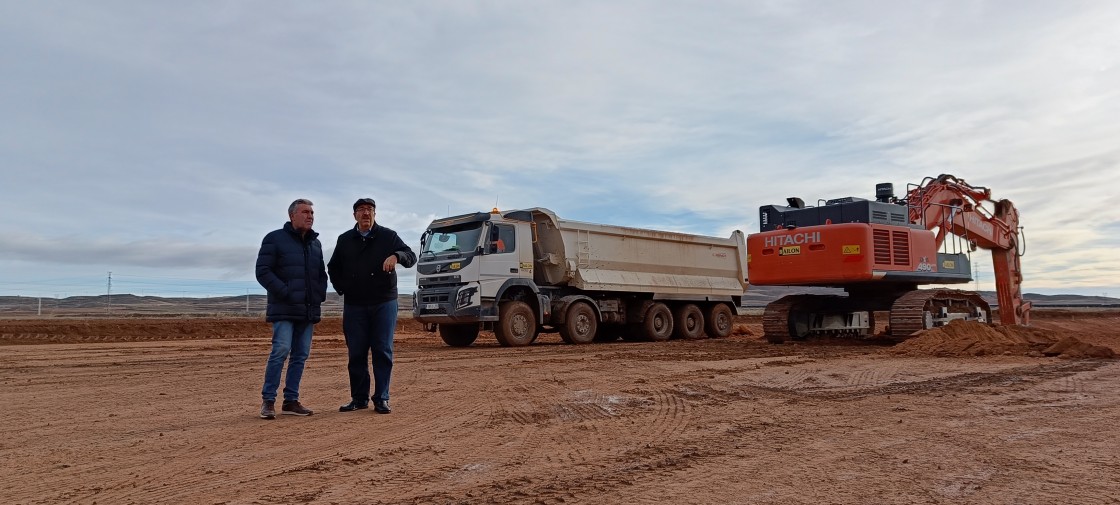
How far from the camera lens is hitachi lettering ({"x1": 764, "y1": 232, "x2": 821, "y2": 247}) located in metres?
15.8

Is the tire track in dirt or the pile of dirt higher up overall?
the pile of dirt

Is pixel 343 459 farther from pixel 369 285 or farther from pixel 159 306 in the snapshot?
pixel 159 306

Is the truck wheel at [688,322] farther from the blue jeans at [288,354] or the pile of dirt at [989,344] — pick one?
the blue jeans at [288,354]

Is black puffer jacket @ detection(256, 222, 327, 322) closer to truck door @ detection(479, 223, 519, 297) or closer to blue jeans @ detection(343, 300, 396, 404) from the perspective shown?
blue jeans @ detection(343, 300, 396, 404)

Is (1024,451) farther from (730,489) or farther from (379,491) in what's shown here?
(379,491)

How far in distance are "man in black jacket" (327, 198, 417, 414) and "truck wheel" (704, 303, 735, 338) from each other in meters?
15.2

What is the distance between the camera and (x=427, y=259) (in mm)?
17188

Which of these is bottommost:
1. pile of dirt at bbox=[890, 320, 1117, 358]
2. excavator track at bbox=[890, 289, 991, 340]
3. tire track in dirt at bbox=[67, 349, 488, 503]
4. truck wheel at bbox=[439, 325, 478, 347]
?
tire track in dirt at bbox=[67, 349, 488, 503]

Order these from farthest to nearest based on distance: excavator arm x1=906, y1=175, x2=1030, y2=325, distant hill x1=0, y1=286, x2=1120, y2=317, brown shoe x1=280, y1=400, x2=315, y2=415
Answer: distant hill x1=0, y1=286, x2=1120, y2=317
excavator arm x1=906, y1=175, x2=1030, y2=325
brown shoe x1=280, y1=400, x2=315, y2=415

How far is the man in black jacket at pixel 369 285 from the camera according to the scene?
22.5 feet

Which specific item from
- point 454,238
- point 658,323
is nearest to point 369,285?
point 454,238

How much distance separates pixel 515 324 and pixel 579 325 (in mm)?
1813

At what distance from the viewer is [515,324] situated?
1694cm

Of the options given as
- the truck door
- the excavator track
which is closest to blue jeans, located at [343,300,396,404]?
the truck door
